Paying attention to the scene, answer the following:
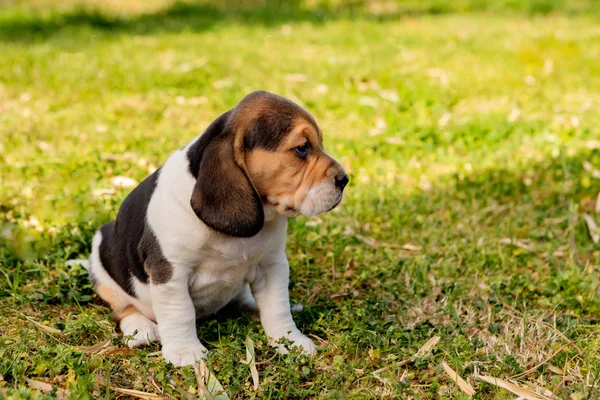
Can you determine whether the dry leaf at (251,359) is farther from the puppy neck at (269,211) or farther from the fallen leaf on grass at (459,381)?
the fallen leaf on grass at (459,381)

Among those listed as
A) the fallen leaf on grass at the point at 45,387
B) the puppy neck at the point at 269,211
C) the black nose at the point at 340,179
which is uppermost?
the black nose at the point at 340,179

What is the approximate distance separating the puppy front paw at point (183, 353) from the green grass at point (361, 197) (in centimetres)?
8

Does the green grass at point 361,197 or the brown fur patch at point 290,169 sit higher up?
the brown fur patch at point 290,169

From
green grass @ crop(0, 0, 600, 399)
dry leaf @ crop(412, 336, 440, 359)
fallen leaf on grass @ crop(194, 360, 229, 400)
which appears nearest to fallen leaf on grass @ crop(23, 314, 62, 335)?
green grass @ crop(0, 0, 600, 399)

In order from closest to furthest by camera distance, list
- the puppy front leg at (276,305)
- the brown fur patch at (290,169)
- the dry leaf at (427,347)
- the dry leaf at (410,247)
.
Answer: the brown fur patch at (290,169), the dry leaf at (427,347), the puppy front leg at (276,305), the dry leaf at (410,247)

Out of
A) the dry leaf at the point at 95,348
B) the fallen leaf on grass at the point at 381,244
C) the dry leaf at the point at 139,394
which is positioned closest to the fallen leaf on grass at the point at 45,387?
the dry leaf at the point at 139,394

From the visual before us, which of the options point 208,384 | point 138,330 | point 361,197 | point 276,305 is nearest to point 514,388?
point 276,305

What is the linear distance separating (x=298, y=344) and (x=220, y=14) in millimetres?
11155

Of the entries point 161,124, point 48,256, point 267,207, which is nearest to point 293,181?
point 267,207

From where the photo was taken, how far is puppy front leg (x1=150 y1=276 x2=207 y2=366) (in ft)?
12.4

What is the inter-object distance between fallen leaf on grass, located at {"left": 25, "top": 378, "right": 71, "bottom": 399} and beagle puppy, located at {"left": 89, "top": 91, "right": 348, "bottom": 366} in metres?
0.53

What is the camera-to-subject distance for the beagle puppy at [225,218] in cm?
359

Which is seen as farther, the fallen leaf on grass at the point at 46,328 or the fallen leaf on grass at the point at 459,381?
the fallen leaf on grass at the point at 46,328

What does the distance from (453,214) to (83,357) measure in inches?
129
